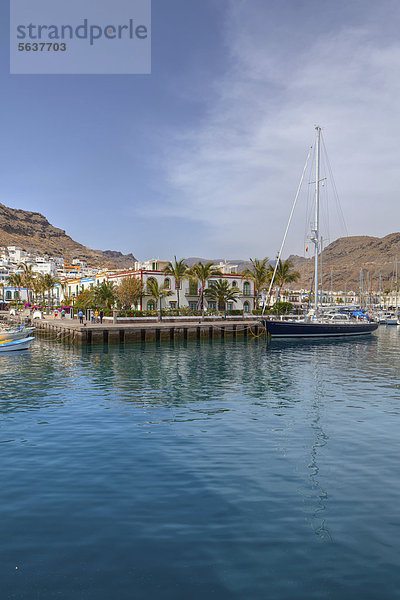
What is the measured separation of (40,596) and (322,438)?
36.4 feet

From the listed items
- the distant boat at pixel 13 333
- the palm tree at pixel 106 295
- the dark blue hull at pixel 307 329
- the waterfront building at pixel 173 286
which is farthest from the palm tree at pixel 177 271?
the distant boat at pixel 13 333

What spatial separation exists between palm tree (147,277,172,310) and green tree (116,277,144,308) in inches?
60.8

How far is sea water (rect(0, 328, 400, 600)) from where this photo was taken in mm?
7336

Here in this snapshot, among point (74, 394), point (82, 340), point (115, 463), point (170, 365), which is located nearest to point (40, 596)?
point (115, 463)

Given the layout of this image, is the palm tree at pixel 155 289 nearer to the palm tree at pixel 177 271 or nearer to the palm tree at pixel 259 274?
the palm tree at pixel 177 271

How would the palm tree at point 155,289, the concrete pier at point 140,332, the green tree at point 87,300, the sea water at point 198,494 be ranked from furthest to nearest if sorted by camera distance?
the green tree at point 87,300, the palm tree at point 155,289, the concrete pier at point 140,332, the sea water at point 198,494

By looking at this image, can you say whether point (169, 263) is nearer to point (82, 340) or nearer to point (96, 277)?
point (96, 277)

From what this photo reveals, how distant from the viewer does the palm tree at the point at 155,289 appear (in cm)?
6925

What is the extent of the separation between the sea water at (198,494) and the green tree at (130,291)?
1698 inches

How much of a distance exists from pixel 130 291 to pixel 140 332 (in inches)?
665

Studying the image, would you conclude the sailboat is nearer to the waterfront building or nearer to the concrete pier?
the concrete pier

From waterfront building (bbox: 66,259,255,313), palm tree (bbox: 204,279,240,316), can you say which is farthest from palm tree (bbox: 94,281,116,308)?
palm tree (bbox: 204,279,240,316)

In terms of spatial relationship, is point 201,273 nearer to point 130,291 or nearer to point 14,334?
point 130,291

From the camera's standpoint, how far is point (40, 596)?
6.79 meters
